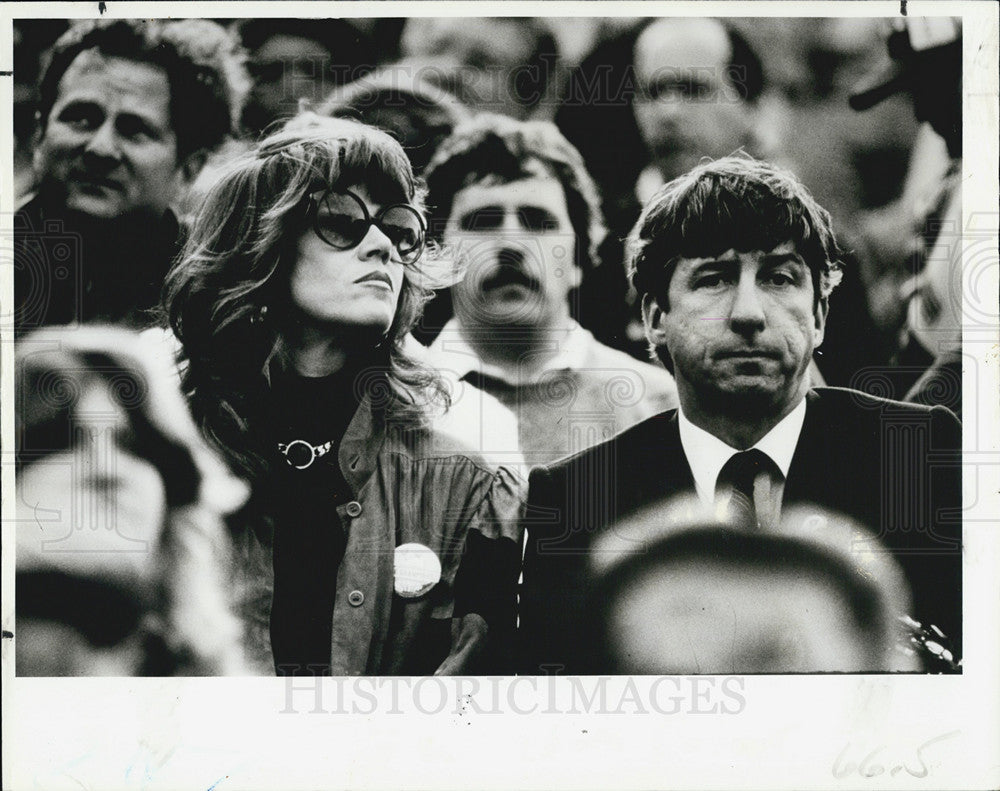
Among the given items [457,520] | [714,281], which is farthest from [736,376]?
[457,520]

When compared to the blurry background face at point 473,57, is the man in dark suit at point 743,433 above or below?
below

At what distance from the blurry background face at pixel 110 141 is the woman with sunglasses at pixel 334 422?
28 cm

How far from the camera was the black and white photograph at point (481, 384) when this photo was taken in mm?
Result: 3553

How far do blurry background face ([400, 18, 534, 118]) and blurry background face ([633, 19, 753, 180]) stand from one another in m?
0.44

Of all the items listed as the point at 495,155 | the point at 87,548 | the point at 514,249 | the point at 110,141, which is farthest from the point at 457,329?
the point at 87,548

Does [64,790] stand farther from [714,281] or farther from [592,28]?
[592,28]

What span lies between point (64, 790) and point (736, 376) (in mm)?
2907

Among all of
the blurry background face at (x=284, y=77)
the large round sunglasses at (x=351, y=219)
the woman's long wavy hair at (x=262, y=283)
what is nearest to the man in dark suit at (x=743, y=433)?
the woman's long wavy hair at (x=262, y=283)

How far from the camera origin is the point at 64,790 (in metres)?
3.56

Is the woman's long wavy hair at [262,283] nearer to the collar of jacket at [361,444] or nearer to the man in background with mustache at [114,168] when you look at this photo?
the collar of jacket at [361,444]

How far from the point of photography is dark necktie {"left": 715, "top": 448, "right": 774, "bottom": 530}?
3.58 m

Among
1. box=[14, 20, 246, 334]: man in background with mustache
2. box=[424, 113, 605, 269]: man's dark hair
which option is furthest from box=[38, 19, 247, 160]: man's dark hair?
box=[424, 113, 605, 269]: man's dark hair

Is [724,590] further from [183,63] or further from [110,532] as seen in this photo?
[183,63]

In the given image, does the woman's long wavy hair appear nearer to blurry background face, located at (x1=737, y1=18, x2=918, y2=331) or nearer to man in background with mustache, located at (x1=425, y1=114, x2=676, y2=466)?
man in background with mustache, located at (x1=425, y1=114, x2=676, y2=466)
